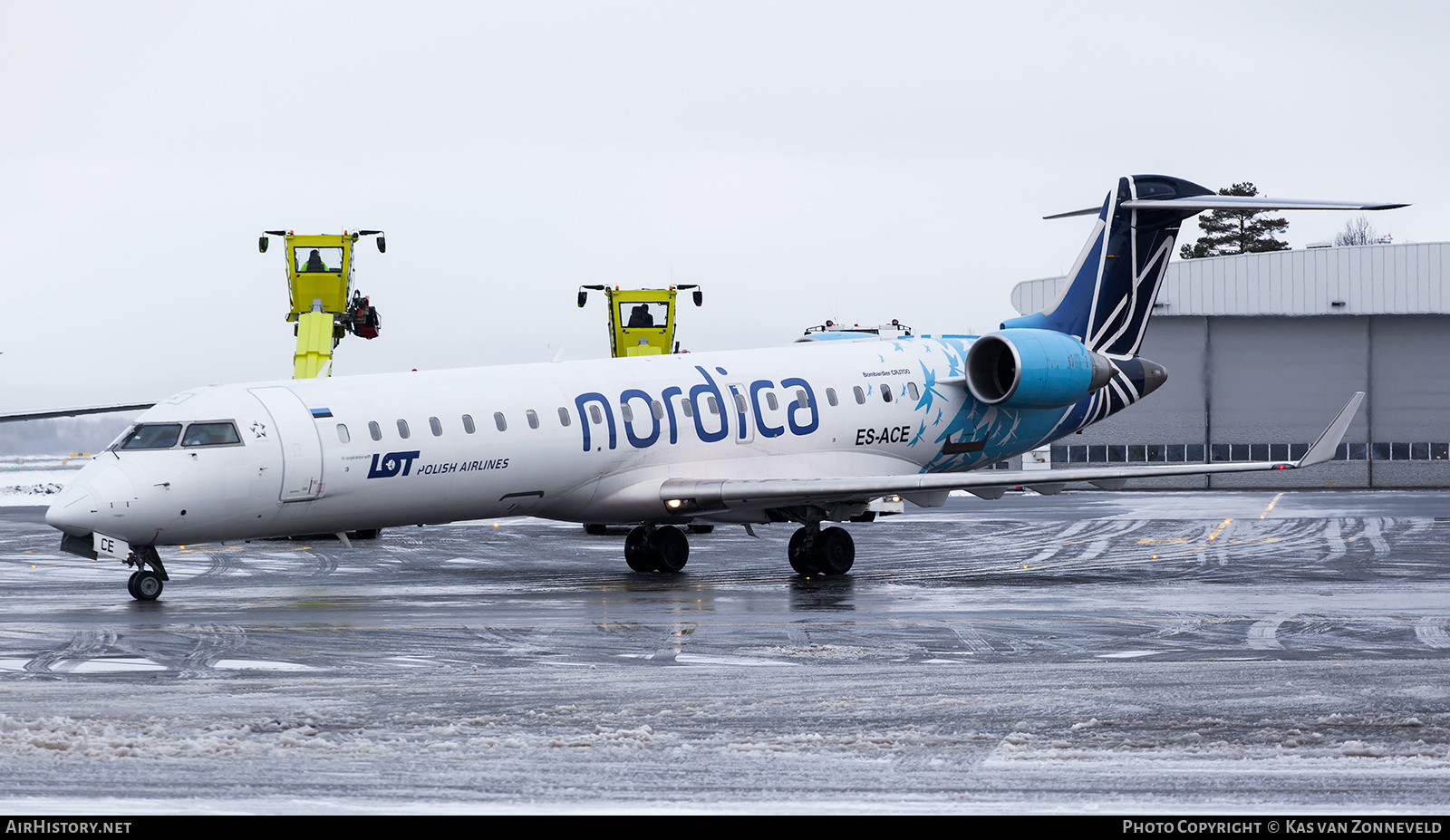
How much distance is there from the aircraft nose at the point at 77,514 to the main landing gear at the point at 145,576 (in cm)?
84

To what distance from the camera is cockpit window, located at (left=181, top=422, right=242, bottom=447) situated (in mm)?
18000

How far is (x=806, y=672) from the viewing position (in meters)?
12.1

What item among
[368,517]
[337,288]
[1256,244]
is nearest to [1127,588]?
[368,517]

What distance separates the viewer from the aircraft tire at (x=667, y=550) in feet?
75.0

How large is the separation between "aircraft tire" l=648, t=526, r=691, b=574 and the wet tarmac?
1.64 ft

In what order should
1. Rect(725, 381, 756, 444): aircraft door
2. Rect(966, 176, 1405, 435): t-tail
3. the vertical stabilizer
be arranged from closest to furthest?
Rect(725, 381, 756, 444): aircraft door, Rect(966, 176, 1405, 435): t-tail, the vertical stabilizer

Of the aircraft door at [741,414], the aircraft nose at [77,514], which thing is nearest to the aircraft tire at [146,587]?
the aircraft nose at [77,514]

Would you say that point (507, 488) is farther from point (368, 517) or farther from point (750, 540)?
point (750, 540)

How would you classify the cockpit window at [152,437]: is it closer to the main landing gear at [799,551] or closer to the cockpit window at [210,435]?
the cockpit window at [210,435]

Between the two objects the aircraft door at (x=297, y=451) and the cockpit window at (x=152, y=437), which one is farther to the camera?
the aircraft door at (x=297, y=451)

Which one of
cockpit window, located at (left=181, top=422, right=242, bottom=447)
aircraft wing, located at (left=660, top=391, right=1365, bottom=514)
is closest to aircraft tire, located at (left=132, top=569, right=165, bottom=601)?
cockpit window, located at (left=181, top=422, right=242, bottom=447)

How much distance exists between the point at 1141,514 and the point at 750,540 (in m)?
11.7

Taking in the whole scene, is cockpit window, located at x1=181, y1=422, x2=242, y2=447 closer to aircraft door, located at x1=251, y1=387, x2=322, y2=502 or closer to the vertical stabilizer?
aircraft door, located at x1=251, y1=387, x2=322, y2=502

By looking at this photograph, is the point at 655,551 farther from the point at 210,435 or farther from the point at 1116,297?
the point at 1116,297
